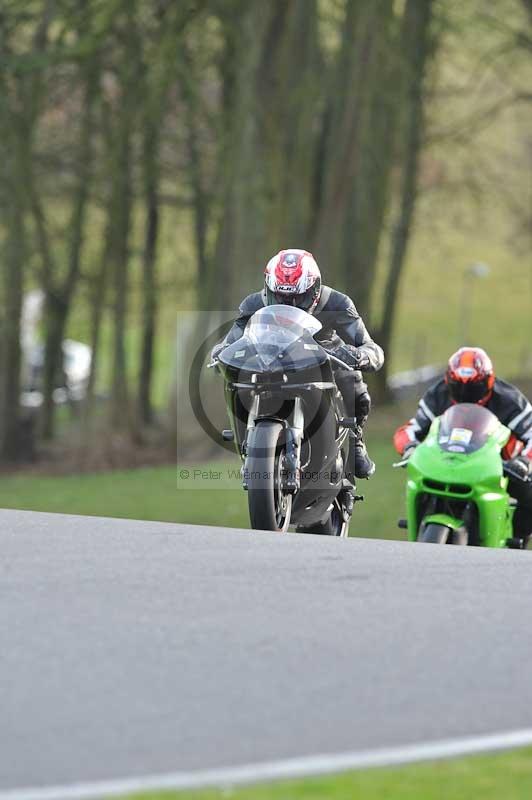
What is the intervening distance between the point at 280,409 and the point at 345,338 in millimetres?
1021

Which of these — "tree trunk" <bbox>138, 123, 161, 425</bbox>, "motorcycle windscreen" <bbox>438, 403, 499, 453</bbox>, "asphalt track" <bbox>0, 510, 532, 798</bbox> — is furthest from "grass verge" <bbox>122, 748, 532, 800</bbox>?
"tree trunk" <bbox>138, 123, 161, 425</bbox>

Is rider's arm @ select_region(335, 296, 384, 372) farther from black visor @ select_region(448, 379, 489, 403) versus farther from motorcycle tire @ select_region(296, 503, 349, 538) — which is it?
motorcycle tire @ select_region(296, 503, 349, 538)

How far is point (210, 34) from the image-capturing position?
2950cm

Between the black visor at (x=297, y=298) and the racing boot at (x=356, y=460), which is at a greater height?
the black visor at (x=297, y=298)

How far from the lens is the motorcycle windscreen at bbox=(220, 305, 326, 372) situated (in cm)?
1012

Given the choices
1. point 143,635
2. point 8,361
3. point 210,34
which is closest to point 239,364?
point 143,635

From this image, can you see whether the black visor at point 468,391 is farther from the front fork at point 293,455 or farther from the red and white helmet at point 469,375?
the front fork at point 293,455

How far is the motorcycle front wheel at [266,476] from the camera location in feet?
32.4

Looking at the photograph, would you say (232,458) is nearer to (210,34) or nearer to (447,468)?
(210,34)

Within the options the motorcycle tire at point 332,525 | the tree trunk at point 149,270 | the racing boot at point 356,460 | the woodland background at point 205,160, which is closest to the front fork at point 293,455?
the racing boot at point 356,460

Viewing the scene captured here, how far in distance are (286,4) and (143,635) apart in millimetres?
20180

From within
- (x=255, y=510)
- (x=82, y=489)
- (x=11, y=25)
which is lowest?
(x=82, y=489)

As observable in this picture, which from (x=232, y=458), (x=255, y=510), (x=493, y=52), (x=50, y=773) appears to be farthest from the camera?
(x=493, y=52)

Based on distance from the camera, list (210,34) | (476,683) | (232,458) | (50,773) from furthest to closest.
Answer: (210,34) → (232,458) → (476,683) → (50,773)
